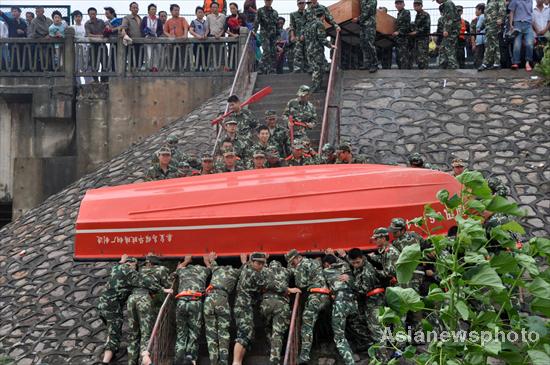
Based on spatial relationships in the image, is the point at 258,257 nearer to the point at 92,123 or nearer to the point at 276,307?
the point at 276,307

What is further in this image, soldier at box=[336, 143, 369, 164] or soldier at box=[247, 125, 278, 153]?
soldier at box=[247, 125, 278, 153]

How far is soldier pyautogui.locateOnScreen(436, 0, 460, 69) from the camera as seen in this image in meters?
20.6

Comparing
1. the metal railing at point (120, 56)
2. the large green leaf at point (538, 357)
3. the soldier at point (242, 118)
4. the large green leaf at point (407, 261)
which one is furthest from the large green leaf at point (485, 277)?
the metal railing at point (120, 56)

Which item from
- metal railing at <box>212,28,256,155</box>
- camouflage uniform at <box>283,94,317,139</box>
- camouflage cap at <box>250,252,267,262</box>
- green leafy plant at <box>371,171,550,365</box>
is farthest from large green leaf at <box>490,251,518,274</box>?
metal railing at <box>212,28,256,155</box>

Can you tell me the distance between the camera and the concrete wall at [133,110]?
70.0 feet

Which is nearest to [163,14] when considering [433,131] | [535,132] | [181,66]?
[181,66]

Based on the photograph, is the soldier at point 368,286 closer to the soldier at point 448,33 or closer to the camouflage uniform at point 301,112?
the camouflage uniform at point 301,112

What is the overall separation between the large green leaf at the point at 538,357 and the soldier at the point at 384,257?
493 centimetres

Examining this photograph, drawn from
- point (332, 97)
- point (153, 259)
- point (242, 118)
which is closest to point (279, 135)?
point (242, 118)

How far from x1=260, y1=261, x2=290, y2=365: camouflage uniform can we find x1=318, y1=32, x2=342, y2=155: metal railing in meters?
3.37

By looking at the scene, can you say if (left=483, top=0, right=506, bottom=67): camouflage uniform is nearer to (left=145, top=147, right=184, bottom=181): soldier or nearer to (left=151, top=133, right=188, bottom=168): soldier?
(left=151, top=133, right=188, bottom=168): soldier

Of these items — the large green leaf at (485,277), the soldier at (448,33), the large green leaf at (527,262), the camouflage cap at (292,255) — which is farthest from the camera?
the soldier at (448,33)

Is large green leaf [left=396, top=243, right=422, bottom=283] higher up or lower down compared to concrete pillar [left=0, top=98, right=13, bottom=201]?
higher up

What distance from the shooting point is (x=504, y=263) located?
9.09m
